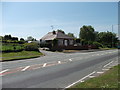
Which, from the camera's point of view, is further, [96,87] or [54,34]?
[54,34]

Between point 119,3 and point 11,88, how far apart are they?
268 inches

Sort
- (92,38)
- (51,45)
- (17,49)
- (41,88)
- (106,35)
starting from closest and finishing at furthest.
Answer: (41,88) < (17,49) < (51,45) < (106,35) < (92,38)

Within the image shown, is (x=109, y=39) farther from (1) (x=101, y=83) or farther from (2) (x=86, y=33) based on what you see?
(1) (x=101, y=83)

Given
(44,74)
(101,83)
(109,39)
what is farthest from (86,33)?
(101,83)

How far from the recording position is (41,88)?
8.39 m

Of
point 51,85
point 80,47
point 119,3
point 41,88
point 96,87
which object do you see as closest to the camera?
point 96,87

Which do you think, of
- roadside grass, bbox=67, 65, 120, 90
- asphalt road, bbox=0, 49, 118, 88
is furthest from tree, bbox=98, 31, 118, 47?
roadside grass, bbox=67, 65, 120, 90

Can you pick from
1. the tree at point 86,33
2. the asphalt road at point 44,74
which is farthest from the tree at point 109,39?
the asphalt road at point 44,74

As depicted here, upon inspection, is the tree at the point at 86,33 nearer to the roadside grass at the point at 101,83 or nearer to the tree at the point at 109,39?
the tree at the point at 109,39

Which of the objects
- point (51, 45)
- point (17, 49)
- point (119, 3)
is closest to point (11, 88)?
point (119, 3)

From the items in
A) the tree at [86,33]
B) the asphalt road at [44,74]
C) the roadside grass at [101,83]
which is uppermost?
the tree at [86,33]

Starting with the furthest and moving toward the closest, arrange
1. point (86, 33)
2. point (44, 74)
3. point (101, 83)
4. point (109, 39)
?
point (86, 33), point (109, 39), point (44, 74), point (101, 83)

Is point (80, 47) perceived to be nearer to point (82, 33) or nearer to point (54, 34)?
point (54, 34)

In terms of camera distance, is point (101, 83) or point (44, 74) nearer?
point (101, 83)
